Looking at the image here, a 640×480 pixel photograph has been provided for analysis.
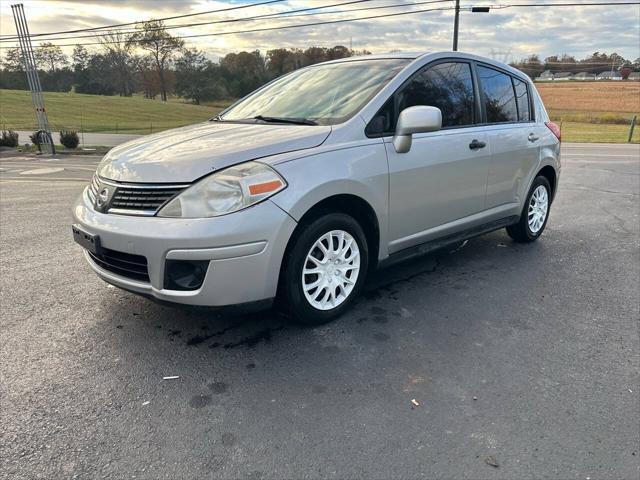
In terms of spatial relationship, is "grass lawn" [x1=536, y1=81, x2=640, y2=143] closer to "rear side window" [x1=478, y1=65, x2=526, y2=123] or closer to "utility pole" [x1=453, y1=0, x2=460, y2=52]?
"utility pole" [x1=453, y1=0, x2=460, y2=52]

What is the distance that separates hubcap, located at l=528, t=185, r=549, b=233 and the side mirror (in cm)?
235

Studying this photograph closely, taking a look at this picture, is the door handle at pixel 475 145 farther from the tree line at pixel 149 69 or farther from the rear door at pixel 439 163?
the tree line at pixel 149 69

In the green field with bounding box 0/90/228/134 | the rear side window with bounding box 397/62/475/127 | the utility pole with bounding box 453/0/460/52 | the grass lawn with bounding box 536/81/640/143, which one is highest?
the utility pole with bounding box 453/0/460/52

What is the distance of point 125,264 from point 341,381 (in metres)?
1.48

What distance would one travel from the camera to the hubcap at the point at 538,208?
17.5 feet

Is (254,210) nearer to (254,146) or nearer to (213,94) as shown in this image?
(254,146)

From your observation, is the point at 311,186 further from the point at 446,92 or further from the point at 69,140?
the point at 69,140

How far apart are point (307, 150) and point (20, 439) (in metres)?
2.15

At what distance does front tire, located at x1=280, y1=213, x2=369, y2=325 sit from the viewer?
3072 mm

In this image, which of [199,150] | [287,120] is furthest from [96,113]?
[199,150]

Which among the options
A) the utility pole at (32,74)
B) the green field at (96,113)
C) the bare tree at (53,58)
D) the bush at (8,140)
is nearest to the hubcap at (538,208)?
the utility pole at (32,74)

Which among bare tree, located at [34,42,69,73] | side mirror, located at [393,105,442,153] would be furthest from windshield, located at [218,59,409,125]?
bare tree, located at [34,42,69,73]

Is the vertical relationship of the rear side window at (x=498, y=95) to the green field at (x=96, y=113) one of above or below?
above

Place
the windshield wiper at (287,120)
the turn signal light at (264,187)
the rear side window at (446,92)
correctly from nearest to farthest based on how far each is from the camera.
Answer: the turn signal light at (264,187) < the windshield wiper at (287,120) < the rear side window at (446,92)
